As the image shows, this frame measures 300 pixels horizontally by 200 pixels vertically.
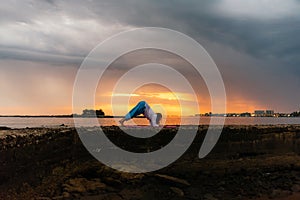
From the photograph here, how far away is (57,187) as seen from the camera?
543 inches

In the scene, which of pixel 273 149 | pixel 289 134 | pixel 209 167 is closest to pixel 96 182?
pixel 209 167

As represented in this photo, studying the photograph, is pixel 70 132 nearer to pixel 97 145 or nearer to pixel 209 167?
pixel 97 145

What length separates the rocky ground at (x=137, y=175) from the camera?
13.8 metres

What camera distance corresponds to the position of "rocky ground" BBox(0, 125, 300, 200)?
13.8 meters

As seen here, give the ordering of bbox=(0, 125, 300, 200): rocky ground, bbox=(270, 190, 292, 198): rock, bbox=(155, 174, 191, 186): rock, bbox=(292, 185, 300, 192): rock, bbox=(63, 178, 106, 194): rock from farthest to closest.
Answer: bbox=(155, 174, 191, 186): rock
bbox=(292, 185, 300, 192): rock
bbox=(270, 190, 292, 198): rock
bbox=(0, 125, 300, 200): rocky ground
bbox=(63, 178, 106, 194): rock

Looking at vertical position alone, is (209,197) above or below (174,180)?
below

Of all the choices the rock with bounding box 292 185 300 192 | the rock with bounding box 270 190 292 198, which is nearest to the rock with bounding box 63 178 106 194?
the rock with bounding box 270 190 292 198

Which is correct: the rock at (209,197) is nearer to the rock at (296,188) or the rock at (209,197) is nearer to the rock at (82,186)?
the rock at (296,188)

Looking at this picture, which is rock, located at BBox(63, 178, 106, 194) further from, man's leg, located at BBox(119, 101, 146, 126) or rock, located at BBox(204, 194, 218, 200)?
man's leg, located at BBox(119, 101, 146, 126)

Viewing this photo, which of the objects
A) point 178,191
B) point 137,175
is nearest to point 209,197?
point 178,191

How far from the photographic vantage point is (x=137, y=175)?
15.4 metres

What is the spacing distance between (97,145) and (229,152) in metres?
7.85

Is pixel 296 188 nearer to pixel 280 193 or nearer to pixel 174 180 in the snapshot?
pixel 280 193

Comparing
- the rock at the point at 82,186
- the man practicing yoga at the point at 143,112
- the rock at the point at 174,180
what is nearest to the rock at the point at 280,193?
the rock at the point at 174,180
